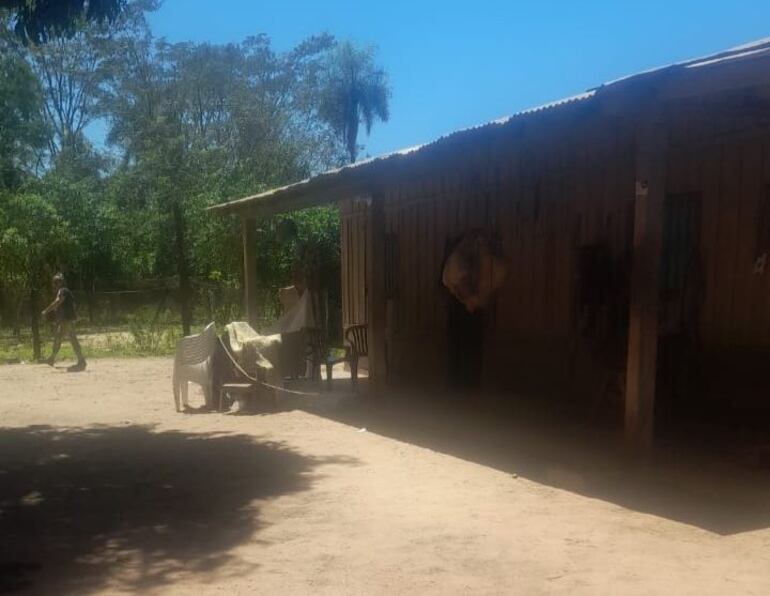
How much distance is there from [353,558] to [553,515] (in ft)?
4.96

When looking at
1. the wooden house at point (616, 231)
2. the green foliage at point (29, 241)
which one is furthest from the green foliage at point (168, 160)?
the wooden house at point (616, 231)

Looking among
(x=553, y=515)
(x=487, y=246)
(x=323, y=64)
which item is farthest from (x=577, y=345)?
(x=323, y=64)

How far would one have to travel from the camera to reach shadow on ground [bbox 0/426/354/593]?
4.25 m

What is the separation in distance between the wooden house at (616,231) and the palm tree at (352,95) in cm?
2158

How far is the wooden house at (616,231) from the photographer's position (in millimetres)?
5559

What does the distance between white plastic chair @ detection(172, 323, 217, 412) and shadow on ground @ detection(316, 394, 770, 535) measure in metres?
1.72

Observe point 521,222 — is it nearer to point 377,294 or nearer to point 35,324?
point 377,294

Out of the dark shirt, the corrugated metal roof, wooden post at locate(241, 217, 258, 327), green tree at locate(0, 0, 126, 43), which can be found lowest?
the dark shirt

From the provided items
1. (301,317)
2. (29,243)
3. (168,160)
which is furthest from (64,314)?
(168,160)

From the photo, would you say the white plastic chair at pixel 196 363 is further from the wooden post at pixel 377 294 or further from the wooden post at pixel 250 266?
the wooden post at pixel 250 266

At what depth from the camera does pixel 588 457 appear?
6434mm

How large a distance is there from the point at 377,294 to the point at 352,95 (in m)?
23.2

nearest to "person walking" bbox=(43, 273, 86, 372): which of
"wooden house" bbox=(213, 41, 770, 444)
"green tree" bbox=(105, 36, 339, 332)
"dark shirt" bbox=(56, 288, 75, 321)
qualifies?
"dark shirt" bbox=(56, 288, 75, 321)

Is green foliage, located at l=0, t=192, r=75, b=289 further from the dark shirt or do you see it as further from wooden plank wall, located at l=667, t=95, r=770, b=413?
wooden plank wall, located at l=667, t=95, r=770, b=413
